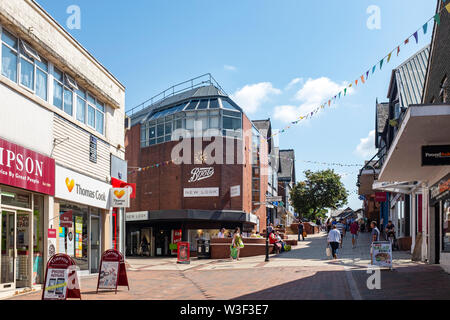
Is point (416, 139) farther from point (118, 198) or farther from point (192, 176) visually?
point (192, 176)

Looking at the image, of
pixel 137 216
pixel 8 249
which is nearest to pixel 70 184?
pixel 8 249

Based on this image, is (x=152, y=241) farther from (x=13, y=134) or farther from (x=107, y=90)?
(x=13, y=134)

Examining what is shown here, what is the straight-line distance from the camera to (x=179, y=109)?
40.5 meters

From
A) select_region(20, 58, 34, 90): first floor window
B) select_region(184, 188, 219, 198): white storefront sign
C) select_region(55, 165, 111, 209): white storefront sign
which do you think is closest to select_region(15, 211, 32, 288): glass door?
select_region(55, 165, 111, 209): white storefront sign

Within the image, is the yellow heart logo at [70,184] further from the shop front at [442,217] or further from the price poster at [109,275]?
the shop front at [442,217]

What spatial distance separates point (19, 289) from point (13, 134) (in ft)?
12.2

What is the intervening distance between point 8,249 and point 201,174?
26309 mm

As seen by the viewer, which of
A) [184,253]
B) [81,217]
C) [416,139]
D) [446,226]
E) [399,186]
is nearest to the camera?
[416,139]

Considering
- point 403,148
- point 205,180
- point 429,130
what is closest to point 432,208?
point 403,148

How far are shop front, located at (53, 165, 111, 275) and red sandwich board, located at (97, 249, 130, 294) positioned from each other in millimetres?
3290

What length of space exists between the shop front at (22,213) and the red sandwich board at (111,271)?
210cm

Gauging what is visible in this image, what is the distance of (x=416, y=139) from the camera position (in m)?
12.8

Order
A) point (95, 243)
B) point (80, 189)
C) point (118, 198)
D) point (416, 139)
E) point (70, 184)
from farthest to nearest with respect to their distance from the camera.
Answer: point (118, 198)
point (95, 243)
point (80, 189)
point (70, 184)
point (416, 139)

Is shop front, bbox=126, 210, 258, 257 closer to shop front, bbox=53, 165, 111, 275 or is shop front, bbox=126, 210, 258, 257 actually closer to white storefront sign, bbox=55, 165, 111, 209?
shop front, bbox=53, 165, 111, 275
